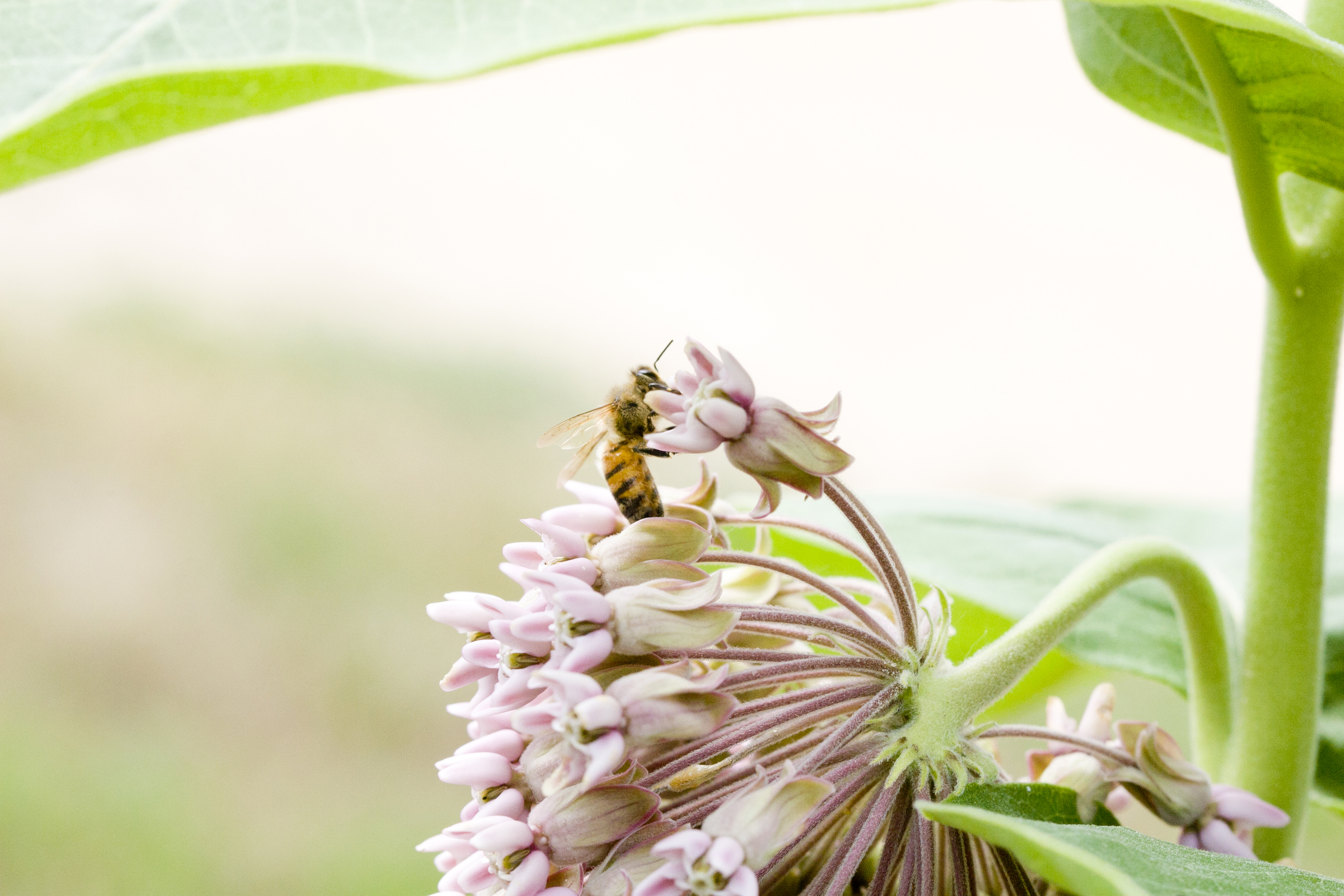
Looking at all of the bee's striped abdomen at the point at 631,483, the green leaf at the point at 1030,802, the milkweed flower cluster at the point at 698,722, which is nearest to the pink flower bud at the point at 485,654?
the milkweed flower cluster at the point at 698,722

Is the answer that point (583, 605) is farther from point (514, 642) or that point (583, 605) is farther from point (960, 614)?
point (960, 614)

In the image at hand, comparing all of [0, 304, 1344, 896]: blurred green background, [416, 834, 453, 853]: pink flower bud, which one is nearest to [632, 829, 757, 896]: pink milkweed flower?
[416, 834, 453, 853]: pink flower bud

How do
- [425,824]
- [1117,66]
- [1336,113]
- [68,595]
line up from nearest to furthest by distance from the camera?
1. [1336,113]
2. [1117,66]
3. [425,824]
4. [68,595]

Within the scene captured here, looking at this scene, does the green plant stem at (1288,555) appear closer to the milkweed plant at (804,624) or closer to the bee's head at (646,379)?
the milkweed plant at (804,624)

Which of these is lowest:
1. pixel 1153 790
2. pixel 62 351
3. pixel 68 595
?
pixel 1153 790

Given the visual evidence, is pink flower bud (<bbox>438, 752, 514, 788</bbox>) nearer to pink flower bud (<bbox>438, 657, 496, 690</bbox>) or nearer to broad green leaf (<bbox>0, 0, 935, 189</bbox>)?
pink flower bud (<bbox>438, 657, 496, 690</bbox>)

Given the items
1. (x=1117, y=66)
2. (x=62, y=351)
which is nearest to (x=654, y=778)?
(x=1117, y=66)

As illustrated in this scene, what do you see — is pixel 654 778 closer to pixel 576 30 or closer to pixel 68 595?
pixel 576 30
